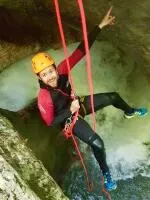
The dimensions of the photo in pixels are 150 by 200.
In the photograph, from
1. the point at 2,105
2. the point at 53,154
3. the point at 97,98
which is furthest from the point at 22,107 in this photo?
the point at 97,98

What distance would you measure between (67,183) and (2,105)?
2056 millimetres

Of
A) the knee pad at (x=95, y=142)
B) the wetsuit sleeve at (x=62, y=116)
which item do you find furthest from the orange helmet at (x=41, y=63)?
the knee pad at (x=95, y=142)

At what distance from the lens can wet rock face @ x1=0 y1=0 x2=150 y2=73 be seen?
6160 mm

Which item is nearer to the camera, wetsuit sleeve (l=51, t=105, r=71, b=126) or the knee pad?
wetsuit sleeve (l=51, t=105, r=71, b=126)

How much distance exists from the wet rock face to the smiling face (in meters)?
1.12

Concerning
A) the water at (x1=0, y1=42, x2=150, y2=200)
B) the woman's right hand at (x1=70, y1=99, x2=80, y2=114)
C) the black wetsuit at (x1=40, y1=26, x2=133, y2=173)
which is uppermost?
the woman's right hand at (x1=70, y1=99, x2=80, y2=114)

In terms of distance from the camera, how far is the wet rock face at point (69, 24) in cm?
616

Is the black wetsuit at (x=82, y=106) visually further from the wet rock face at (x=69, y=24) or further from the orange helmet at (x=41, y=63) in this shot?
the wet rock face at (x=69, y=24)

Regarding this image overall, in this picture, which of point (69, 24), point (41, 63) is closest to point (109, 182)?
point (41, 63)

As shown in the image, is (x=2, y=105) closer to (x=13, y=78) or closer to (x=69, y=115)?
(x=13, y=78)

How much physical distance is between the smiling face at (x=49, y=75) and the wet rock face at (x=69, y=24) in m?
1.12

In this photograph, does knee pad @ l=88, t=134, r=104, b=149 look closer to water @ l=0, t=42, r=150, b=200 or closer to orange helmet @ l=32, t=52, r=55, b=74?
water @ l=0, t=42, r=150, b=200

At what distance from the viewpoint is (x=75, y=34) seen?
8602 millimetres

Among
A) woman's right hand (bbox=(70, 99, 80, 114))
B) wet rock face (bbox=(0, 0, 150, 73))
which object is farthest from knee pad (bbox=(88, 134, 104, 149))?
wet rock face (bbox=(0, 0, 150, 73))
